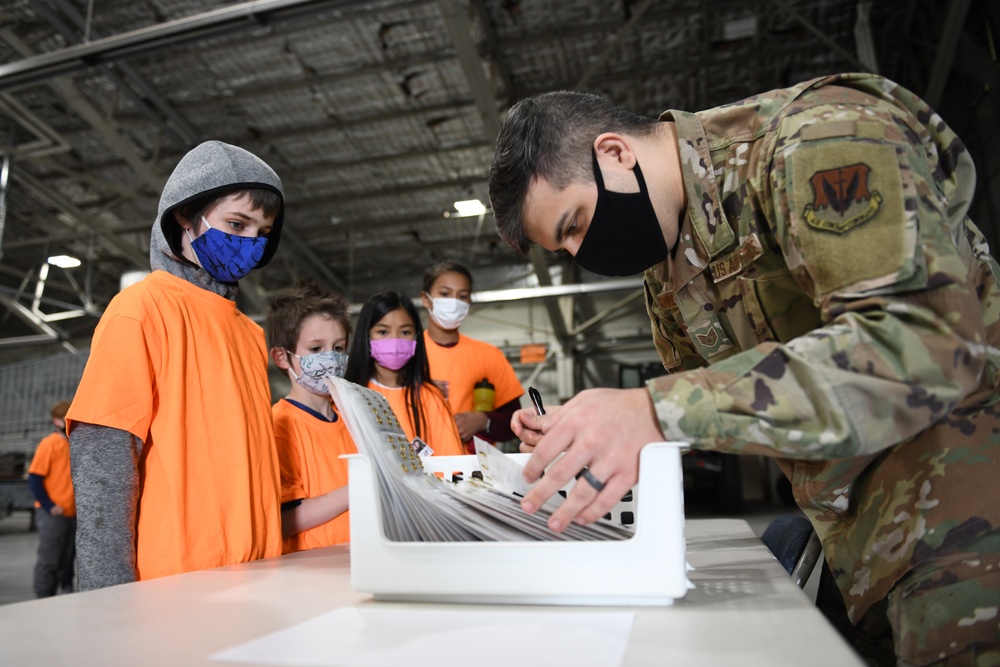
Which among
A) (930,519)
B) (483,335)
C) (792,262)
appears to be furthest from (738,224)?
(483,335)

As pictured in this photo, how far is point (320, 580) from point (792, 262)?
2.48 ft

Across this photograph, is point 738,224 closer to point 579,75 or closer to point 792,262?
point 792,262

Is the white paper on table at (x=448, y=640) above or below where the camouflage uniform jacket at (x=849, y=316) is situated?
below

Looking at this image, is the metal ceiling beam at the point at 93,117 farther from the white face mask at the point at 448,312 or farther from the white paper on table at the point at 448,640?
the white paper on table at the point at 448,640

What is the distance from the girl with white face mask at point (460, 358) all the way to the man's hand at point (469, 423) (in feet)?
0.55

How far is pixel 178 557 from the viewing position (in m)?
1.18

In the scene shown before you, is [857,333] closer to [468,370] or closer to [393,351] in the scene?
[393,351]

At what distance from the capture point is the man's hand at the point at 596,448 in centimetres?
73

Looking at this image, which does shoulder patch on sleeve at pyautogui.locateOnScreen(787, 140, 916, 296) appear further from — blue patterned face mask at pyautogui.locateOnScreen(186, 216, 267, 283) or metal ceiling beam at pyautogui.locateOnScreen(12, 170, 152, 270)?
metal ceiling beam at pyautogui.locateOnScreen(12, 170, 152, 270)

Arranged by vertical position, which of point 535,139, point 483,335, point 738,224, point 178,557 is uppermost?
point 483,335

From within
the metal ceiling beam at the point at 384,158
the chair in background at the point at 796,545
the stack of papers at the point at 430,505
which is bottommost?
the chair in background at the point at 796,545

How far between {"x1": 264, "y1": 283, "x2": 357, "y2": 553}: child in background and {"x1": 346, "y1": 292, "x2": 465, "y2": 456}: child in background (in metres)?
0.36

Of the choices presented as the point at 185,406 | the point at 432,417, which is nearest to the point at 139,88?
the point at 432,417

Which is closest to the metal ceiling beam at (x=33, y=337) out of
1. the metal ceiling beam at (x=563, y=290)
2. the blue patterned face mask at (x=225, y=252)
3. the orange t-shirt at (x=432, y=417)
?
the metal ceiling beam at (x=563, y=290)
